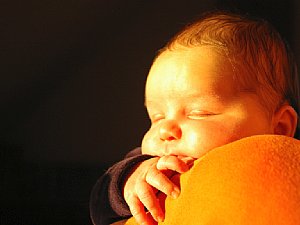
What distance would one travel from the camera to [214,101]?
81 centimetres

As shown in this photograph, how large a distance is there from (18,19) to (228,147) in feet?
4.58

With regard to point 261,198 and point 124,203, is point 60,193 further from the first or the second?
point 261,198

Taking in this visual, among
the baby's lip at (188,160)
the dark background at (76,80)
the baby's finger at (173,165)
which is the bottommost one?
the dark background at (76,80)

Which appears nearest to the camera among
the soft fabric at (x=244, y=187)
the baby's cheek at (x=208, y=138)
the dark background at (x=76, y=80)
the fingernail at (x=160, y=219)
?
the soft fabric at (x=244, y=187)

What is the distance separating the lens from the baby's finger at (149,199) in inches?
24.9

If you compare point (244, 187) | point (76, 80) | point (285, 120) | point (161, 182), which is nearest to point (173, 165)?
point (161, 182)

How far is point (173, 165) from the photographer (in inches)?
26.3

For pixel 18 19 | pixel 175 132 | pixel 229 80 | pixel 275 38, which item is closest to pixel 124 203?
pixel 175 132

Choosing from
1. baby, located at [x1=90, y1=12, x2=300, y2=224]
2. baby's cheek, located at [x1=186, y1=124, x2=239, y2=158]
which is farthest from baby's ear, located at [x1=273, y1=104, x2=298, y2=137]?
baby's cheek, located at [x1=186, y1=124, x2=239, y2=158]

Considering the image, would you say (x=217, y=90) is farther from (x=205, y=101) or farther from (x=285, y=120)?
(x=285, y=120)

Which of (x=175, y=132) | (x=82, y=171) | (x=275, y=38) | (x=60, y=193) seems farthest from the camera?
(x=82, y=171)

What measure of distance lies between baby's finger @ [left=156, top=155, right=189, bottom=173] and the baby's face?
79 millimetres

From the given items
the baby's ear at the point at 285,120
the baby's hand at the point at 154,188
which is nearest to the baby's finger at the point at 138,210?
the baby's hand at the point at 154,188

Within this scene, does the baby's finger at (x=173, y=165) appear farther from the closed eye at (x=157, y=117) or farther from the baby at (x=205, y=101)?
the closed eye at (x=157, y=117)
